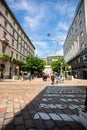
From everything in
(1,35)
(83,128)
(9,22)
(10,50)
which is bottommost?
(83,128)

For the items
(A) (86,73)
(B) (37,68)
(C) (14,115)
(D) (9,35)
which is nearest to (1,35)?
(D) (9,35)

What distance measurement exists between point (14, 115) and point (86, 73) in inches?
1236

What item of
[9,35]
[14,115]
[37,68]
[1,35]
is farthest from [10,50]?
[14,115]

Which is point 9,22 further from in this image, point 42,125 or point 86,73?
point 42,125

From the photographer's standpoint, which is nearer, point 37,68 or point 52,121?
point 52,121

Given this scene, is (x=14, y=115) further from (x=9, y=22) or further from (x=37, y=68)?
(x=37, y=68)

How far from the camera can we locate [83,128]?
3.57 m

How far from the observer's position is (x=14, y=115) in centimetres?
461

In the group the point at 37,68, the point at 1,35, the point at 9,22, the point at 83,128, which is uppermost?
the point at 9,22

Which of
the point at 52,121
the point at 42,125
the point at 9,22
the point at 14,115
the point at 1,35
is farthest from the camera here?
the point at 9,22

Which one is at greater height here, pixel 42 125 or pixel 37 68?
pixel 37 68

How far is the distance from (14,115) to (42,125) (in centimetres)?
Answer: 128

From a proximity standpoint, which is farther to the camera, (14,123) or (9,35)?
(9,35)

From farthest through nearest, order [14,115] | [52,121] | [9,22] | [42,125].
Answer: [9,22], [14,115], [52,121], [42,125]
